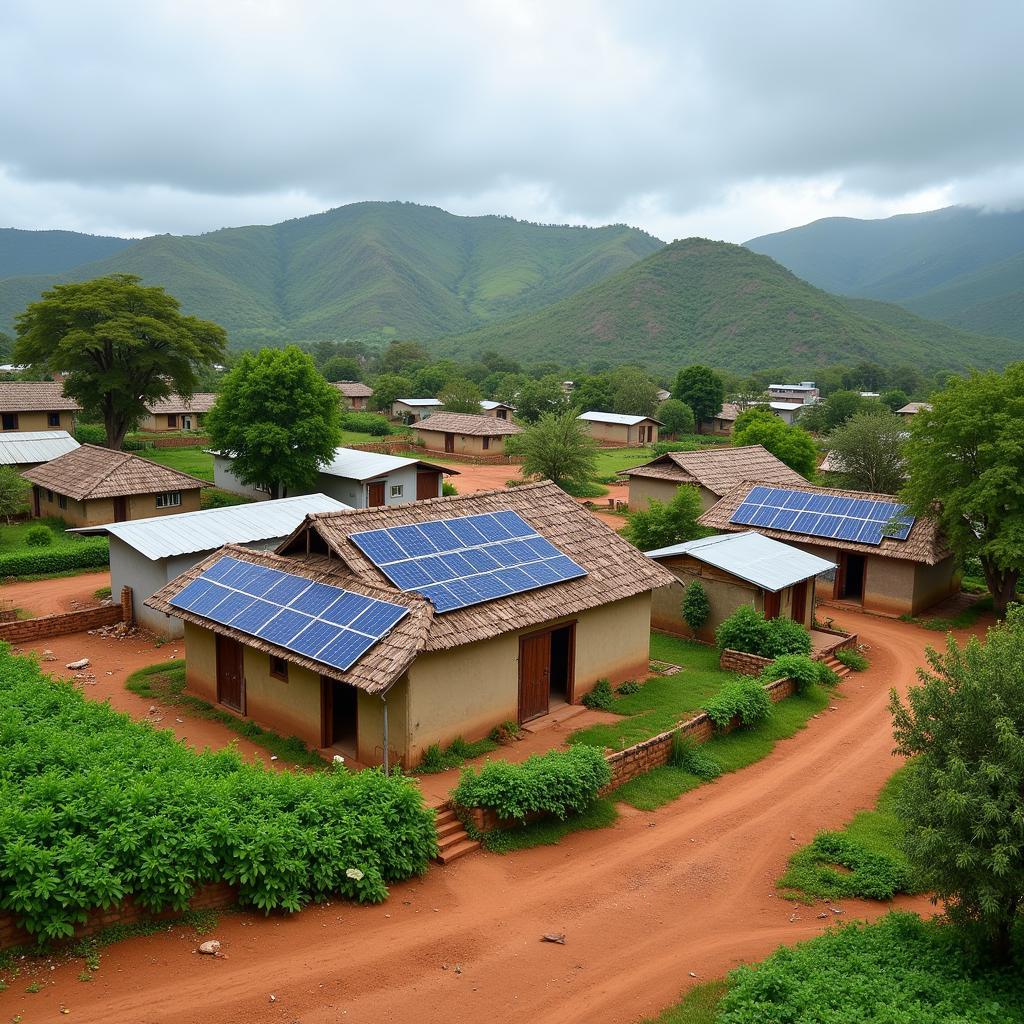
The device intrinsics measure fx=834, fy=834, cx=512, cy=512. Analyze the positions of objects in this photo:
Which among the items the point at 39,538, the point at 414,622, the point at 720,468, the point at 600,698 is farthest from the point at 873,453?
the point at 39,538

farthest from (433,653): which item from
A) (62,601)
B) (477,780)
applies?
(62,601)

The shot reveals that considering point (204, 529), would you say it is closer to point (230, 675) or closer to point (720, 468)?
point (230, 675)

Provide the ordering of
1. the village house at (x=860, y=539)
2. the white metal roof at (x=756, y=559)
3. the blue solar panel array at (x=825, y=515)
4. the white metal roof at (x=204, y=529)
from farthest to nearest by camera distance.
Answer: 1. the blue solar panel array at (x=825, y=515)
2. the village house at (x=860, y=539)
3. the white metal roof at (x=204, y=529)
4. the white metal roof at (x=756, y=559)

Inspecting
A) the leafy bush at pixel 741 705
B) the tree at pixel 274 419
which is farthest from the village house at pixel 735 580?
the tree at pixel 274 419

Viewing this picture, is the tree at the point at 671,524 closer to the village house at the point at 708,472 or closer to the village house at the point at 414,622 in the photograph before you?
the village house at the point at 414,622

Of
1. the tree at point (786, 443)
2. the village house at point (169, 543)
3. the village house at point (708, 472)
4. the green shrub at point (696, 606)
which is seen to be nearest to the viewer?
the village house at point (169, 543)
